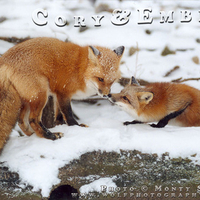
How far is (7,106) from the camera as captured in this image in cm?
366

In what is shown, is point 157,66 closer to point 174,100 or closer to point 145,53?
point 145,53

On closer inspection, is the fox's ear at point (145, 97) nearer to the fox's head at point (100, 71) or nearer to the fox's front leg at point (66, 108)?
the fox's head at point (100, 71)

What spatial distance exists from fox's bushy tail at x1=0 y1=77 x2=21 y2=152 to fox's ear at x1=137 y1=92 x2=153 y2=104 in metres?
1.71

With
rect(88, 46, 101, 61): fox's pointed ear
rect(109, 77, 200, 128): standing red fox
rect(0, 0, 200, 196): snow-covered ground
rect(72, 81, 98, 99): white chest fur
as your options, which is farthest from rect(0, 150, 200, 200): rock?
rect(88, 46, 101, 61): fox's pointed ear

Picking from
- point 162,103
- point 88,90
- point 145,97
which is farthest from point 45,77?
point 162,103

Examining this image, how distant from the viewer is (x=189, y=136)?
11.4 feet

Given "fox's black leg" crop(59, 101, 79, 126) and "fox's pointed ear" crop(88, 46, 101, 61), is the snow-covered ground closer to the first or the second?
"fox's black leg" crop(59, 101, 79, 126)

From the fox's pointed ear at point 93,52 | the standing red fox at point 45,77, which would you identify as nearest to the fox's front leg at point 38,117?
the standing red fox at point 45,77

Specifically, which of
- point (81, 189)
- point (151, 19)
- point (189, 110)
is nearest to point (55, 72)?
point (81, 189)

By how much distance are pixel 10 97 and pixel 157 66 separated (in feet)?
14.0

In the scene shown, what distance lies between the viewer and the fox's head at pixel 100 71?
4004 mm

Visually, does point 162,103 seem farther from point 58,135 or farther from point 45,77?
point 45,77

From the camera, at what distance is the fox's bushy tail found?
3.63 meters

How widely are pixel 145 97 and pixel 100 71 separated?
0.79 metres
